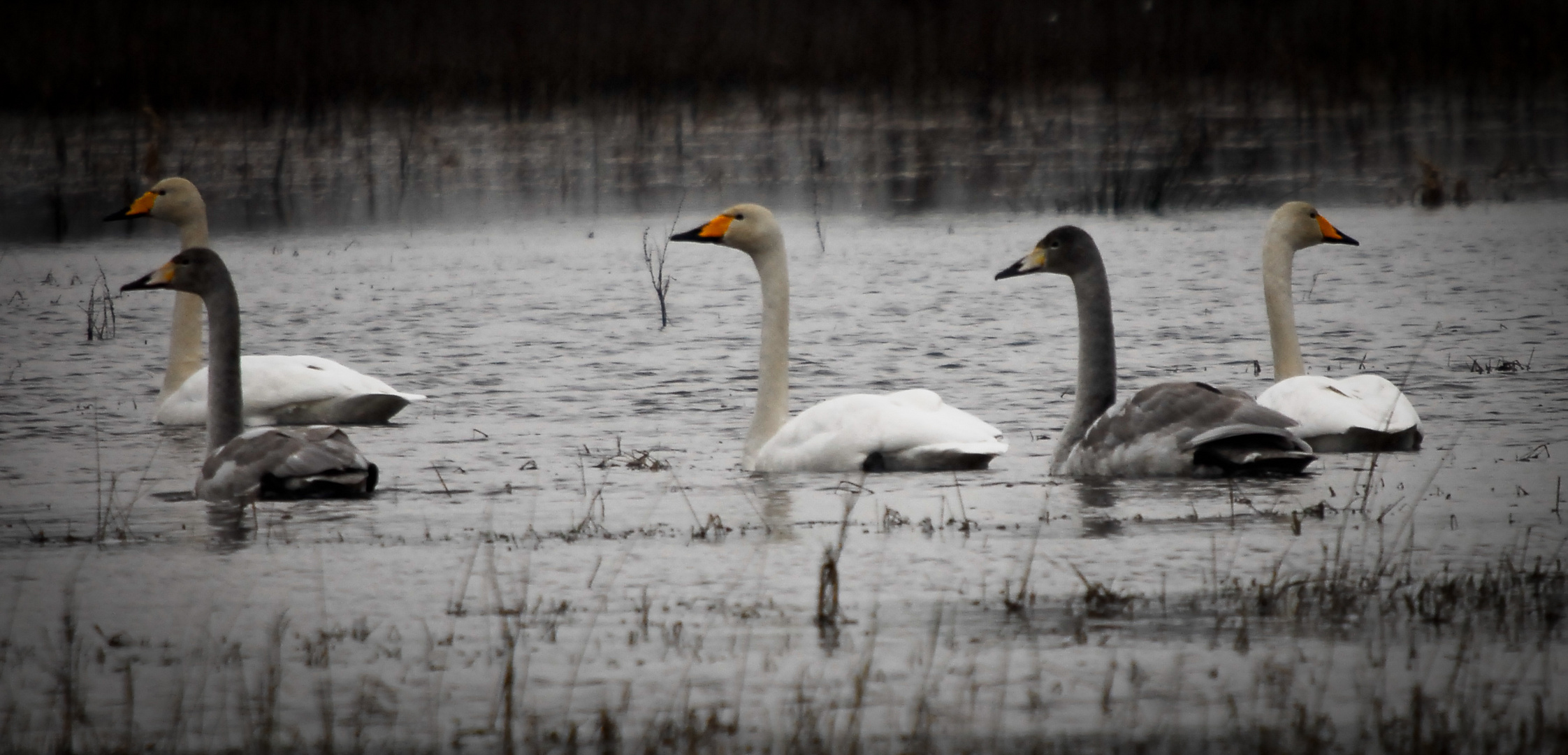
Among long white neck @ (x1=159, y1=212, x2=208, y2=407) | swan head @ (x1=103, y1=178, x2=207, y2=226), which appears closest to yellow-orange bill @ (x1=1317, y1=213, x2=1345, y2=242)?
long white neck @ (x1=159, y1=212, x2=208, y2=407)

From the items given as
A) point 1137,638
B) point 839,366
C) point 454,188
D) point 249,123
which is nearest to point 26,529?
point 1137,638

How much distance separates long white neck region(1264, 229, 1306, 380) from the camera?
29.8 feet

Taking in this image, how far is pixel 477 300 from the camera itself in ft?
48.5

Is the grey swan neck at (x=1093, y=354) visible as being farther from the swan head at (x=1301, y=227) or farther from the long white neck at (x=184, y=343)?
the long white neck at (x=184, y=343)

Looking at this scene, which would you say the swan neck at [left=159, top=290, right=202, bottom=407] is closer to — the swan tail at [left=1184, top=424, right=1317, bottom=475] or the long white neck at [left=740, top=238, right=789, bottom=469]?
the long white neck at [left=740, top=238, right=789, bottom=469]

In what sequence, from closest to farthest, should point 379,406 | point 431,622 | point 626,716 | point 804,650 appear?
point 626,716 < point 804,650 < point 431,622 < point 379,406

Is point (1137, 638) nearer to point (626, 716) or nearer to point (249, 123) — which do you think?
point (626, 716)

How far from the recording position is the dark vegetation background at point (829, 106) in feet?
70.7

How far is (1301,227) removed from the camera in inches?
370

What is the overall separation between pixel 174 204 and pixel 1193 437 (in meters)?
6.77

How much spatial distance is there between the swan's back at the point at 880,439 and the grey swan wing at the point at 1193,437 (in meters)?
0.45

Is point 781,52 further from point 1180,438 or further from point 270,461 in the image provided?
point 270,461

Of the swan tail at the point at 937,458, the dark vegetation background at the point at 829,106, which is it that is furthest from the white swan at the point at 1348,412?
the dark vegetation background at the point at 829,106

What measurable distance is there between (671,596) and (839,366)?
6211 millimetres
